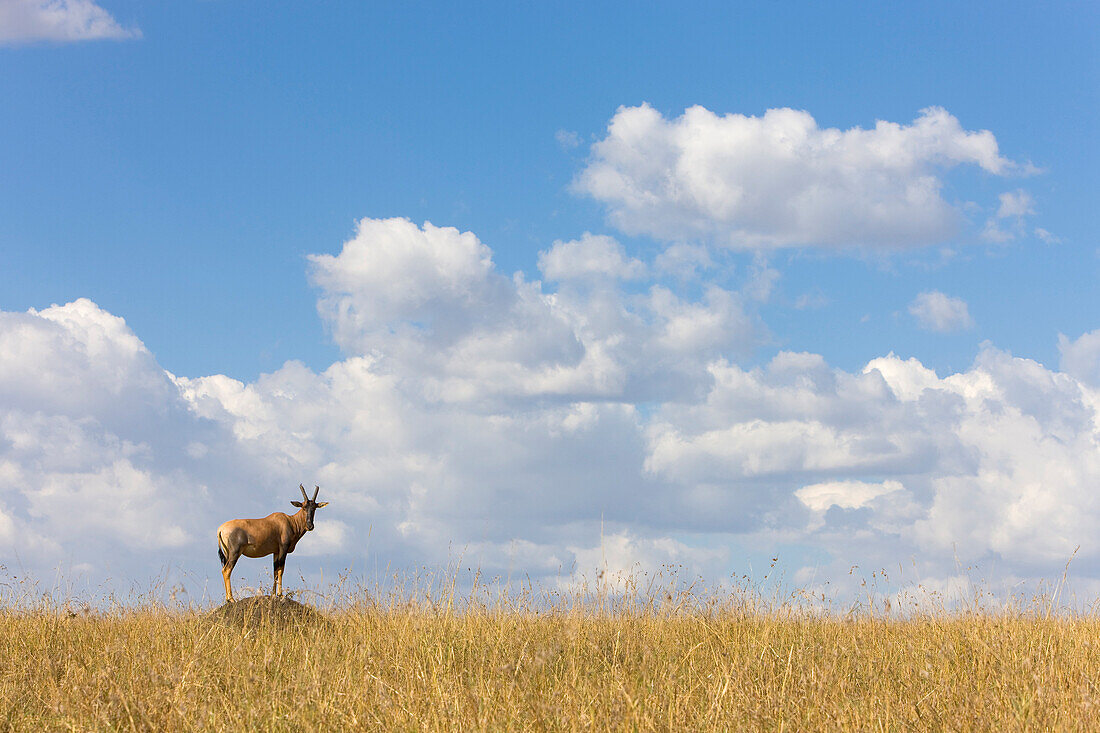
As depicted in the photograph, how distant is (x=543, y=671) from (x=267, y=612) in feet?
16.6

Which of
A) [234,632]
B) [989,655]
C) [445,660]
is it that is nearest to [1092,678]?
[989,655]

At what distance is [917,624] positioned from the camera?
1059cm

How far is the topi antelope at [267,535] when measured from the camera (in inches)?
604

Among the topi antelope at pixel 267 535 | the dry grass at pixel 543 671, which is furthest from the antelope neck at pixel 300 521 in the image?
the dry grass at pixel 543 671

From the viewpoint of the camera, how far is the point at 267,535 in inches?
608

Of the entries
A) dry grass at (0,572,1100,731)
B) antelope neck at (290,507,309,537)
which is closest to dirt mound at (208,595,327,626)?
dry grass at (0,572,1100,731)

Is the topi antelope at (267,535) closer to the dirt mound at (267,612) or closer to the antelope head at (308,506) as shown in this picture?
the antelope head at (308,506)

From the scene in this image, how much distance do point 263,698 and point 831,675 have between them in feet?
14.1

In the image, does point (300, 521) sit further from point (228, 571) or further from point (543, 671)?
point (543, 671)

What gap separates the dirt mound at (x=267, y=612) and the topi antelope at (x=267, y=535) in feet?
14.2

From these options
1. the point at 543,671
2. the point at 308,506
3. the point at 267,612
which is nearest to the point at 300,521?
the point at 308,506

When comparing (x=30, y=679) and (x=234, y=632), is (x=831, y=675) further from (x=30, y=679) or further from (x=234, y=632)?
(x=30, y=679)

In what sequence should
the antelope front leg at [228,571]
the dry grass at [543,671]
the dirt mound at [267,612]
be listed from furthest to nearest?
the antelope front leg at [228,571]
the dirt mound at [267,612]
the dry grass at [543,671]

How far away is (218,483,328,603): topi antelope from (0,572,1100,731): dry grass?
3.46 meters
